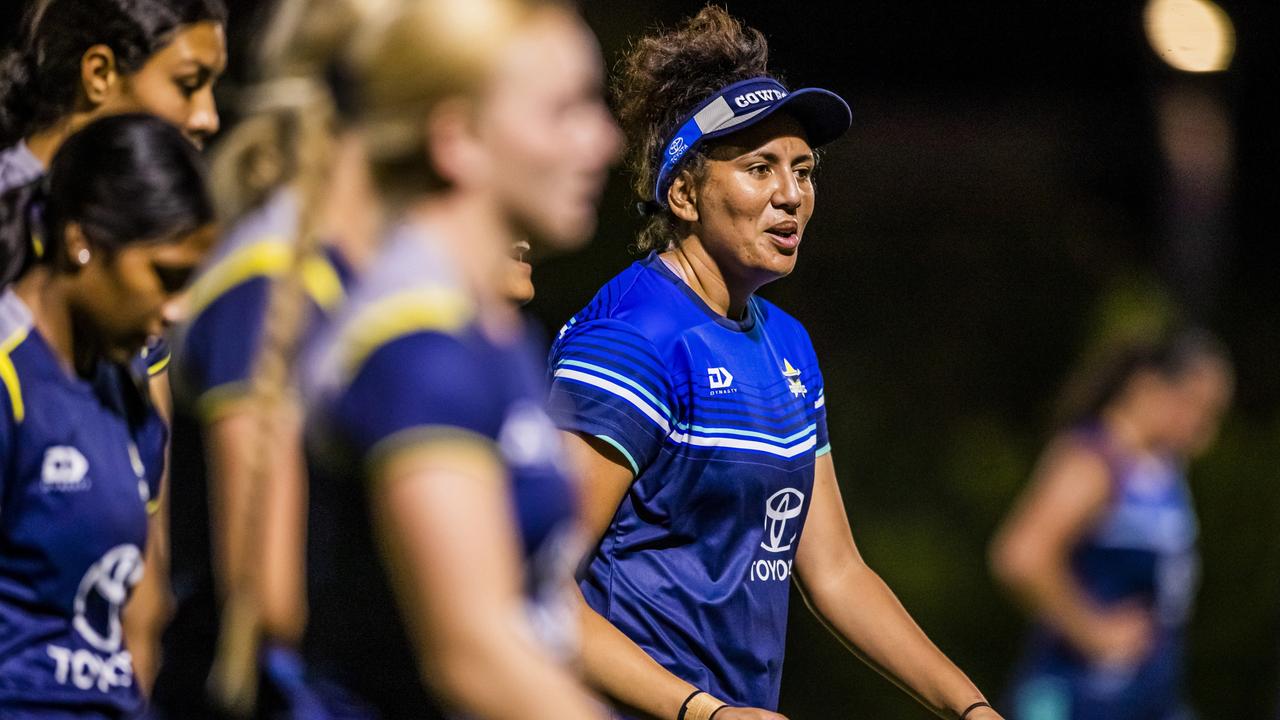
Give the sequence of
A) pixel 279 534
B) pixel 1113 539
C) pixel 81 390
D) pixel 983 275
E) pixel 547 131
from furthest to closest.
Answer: pixel 983 275
pixel 81 390
pixel 1113 539
pixel 279 534
pixel 547 131

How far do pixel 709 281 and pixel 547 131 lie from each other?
1.68 metres

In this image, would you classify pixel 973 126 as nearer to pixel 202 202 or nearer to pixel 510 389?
pixel 202 202

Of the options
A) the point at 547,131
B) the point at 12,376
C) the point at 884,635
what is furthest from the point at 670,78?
the point at 547,131

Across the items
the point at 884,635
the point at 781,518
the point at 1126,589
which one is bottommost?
the point at 884,635

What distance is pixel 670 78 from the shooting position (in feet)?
11.8

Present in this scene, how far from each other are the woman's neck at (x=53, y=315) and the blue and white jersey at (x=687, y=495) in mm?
865

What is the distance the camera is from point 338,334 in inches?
66.8

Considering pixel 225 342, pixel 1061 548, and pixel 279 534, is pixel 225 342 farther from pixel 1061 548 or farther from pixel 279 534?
pixel 1061 548

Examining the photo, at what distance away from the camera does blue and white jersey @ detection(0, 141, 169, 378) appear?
123 inches

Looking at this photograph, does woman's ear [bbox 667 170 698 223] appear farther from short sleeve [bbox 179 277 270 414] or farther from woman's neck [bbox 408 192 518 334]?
woman's neck [bbox 408 192 518 334]

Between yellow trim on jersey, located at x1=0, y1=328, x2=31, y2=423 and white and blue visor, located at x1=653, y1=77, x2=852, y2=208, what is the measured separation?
54.2 inches

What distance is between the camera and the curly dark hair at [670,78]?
3547 millimetres

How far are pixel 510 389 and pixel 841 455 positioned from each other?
15.9 feet

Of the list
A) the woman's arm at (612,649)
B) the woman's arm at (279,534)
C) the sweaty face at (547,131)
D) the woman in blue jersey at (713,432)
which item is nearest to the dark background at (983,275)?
the woman in blue jersey at (713,432)
